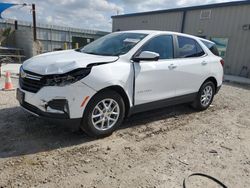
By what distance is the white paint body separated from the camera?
3.04 meters

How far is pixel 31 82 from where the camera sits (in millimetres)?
3217

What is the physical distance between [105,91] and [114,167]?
1118 millimetres

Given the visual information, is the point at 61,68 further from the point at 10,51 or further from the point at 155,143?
the point at 10,51

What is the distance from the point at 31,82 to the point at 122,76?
1344 mm

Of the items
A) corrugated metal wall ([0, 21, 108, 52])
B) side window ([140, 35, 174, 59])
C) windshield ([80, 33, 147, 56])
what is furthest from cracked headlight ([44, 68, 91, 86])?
corrugated metal wall ([0, 21, 108, 52])

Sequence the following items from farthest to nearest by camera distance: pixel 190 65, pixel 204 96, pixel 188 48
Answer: pixel 204 96
pixel 188 48
pixel 190 65

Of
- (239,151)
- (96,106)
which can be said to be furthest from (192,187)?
(96,106)

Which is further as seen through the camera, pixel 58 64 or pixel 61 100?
pixel 58 64

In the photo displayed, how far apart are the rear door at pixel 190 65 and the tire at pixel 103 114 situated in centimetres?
152

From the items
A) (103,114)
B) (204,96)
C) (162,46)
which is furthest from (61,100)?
(204,96)

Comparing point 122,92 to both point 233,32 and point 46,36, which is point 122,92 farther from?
point 46,36

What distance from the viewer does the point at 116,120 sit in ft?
11.9

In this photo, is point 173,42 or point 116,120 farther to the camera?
point 173,42

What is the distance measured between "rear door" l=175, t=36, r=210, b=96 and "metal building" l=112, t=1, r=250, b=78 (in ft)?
31.9
